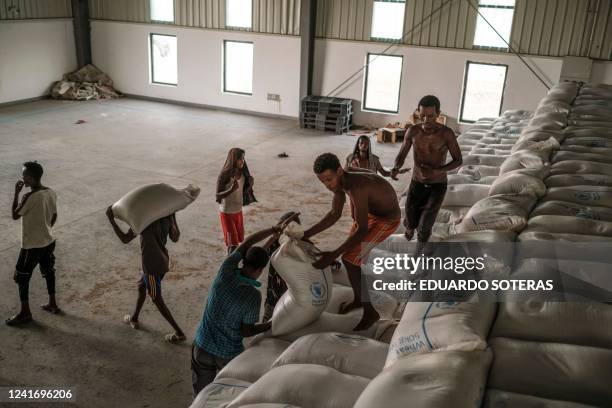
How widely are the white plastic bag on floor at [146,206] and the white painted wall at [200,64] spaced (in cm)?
1022

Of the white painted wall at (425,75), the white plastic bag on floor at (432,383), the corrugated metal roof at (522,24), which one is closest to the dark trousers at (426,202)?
the white plastic bag on floor at (432,383)

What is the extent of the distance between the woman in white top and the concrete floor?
577mm

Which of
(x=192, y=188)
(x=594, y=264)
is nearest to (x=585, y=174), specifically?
(x=594, y=264)

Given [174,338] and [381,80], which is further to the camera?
[381,80]

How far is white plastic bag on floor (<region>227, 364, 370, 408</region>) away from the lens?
2.86 metres

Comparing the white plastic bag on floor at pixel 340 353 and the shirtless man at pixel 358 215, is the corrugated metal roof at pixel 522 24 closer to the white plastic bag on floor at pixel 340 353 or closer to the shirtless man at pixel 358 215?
the shirtless man at pixel 358 215

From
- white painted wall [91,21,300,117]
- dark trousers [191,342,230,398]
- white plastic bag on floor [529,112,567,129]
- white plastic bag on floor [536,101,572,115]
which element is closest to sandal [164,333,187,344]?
dark trousers [191,342,230,398]

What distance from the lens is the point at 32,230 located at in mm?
4988

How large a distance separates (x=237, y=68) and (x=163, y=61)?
8.40 feet

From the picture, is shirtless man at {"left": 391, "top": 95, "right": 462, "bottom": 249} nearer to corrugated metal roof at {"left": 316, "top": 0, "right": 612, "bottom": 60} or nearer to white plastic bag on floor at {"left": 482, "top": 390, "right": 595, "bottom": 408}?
white plastic bag on floor at {"left": 482, "top": 390, "right": 595, "bottom": 408}

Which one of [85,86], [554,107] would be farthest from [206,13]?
[554,107]

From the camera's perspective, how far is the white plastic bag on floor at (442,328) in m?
2.78

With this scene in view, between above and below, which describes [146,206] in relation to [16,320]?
above

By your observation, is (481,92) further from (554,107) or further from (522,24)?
(554,107)
